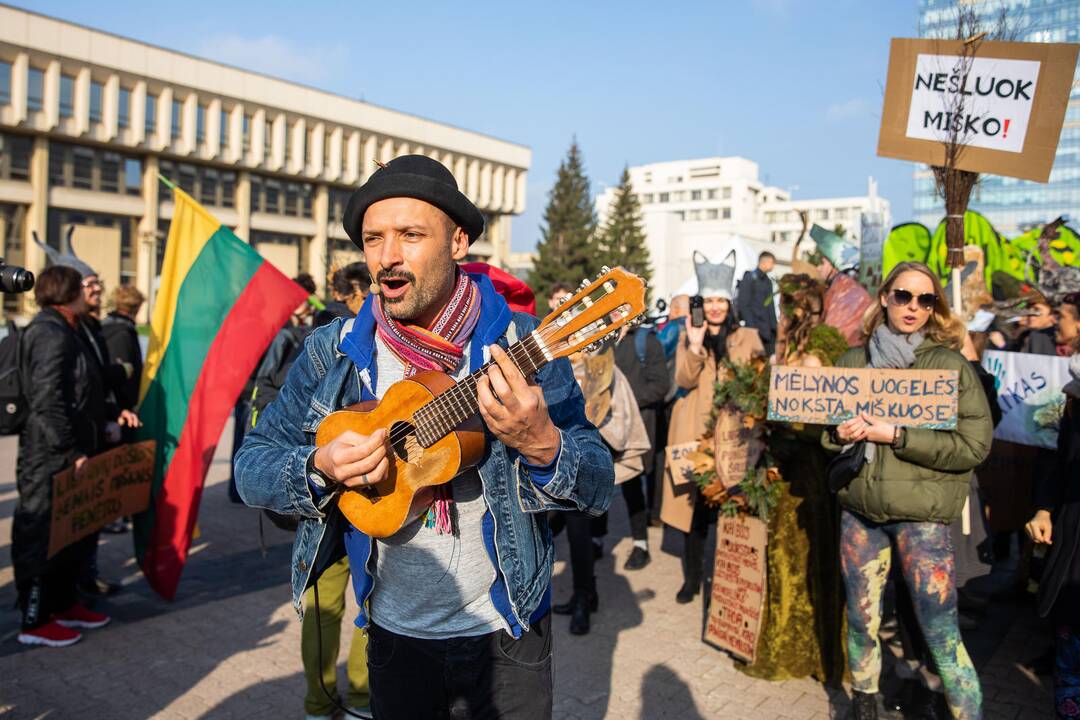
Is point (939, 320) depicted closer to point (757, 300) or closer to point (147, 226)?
point (757, 300)

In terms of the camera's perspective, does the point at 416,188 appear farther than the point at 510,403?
Yes

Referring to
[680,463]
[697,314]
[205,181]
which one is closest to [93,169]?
[205,181]

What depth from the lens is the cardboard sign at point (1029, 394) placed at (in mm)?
5805

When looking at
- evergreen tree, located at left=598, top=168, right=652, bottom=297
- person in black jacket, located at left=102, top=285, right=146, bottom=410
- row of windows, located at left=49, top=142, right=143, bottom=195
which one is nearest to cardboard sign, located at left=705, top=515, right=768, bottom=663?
person in black jacket, located at left=102, top=285, right=146, bottom=410

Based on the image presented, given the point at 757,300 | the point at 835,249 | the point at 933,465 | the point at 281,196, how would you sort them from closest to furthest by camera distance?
1. the point at 933,465
2. the point at 835,249
3. the point at 757,300
4. the point at 281,196

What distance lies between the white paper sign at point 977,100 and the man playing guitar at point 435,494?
14.1 feet

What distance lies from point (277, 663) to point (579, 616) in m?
Answer: 1.98

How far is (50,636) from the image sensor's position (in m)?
5.18

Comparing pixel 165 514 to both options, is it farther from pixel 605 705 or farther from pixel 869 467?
pixel 869 467

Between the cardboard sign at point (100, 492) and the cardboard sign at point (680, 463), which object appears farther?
the cardboard sign at point (680, 463)

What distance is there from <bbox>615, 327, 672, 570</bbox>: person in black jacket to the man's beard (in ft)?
15.6

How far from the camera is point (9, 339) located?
17.5ft

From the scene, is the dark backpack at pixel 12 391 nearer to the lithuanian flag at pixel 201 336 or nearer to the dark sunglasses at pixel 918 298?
the lithuanian flag at pixel 201 336

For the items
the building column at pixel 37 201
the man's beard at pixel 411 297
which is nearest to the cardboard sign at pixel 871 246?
the man's beard at pixel 411 297
